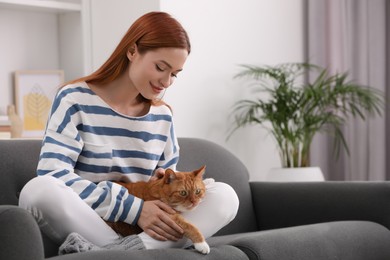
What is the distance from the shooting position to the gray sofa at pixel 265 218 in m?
1.78

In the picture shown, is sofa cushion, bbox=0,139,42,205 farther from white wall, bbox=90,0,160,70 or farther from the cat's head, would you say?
white wall, bbox=90,0,160,70

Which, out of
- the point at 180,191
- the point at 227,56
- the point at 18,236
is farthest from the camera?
the point at 227,56

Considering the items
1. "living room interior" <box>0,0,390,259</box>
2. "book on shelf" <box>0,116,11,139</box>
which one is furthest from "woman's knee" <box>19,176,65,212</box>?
"book on shelf" <box>0,116,11,139</box>

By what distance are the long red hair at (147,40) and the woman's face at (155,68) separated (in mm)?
17

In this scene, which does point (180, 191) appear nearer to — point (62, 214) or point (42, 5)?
point (62, 214)

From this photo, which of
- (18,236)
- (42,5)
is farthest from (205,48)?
(18,236)

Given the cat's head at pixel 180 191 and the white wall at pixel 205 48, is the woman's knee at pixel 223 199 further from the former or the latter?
the white wall at pixel 205 48

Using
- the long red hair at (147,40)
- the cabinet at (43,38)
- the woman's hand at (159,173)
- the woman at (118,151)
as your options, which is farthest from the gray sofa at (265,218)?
the cabinet at (43,38)

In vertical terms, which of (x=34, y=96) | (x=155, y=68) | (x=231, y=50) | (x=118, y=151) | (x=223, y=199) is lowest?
(x=223, y=199)

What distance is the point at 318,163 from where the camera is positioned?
4887 mm

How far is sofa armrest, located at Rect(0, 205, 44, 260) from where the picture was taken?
5.25 ft

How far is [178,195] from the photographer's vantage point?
2047 millimetres

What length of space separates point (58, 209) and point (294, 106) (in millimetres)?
2497

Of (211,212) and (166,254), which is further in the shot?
(211,212)
